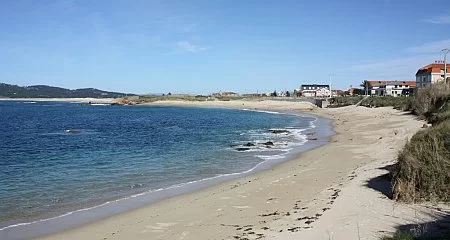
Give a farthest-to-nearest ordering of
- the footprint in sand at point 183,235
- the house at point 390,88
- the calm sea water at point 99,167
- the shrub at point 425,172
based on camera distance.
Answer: the house at point 390,88, the calm sea water at point 99,167, the shrub at point 425,172, the footprint in sand at point 183,235

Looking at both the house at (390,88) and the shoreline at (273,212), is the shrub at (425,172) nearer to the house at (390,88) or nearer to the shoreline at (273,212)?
the shoreline at (273,212)

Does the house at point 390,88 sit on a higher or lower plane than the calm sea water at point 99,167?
higher

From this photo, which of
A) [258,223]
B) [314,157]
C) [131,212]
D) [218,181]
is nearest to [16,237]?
[131,212]

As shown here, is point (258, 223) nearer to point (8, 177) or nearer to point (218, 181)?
point (218, 181)

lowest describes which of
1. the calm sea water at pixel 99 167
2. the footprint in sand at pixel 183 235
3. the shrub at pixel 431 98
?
the calm sea water at pixel 99 167

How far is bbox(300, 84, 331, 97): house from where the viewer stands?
178 metres

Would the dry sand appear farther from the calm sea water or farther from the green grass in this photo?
the calm sea water

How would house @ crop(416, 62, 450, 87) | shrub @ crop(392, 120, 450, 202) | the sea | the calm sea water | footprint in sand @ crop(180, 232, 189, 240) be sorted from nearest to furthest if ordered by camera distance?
1. footprint in sand @ crop(180, 232, 189, 240)
2. shrub @ crop(392, 120, 450, 202)
3. the sea
4. the calm sea water
5. house @ crop(416, 62, 450, 87)

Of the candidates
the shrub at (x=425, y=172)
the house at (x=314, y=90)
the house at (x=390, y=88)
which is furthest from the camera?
the house at (x=314, y=90)

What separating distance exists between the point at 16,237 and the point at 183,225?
4215 mm

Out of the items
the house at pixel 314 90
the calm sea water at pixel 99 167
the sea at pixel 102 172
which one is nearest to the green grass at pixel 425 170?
the sea at pixel 102 172

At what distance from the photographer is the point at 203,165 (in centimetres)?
2250

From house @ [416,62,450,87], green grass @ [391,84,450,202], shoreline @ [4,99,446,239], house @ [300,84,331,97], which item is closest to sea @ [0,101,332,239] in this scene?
shoreline @ [4,99,446,239]

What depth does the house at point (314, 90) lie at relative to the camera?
584 ft
